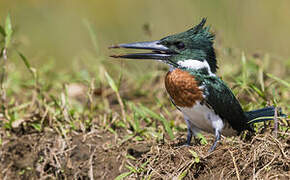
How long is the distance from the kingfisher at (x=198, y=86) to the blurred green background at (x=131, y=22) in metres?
1.91

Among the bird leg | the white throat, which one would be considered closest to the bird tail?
the bird leg

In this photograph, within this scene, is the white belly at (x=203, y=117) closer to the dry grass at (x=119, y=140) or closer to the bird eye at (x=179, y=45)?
the dry grass at (x=119, y=140)

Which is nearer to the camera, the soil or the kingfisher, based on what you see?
the soil

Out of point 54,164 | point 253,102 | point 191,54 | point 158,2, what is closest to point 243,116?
point 191,54

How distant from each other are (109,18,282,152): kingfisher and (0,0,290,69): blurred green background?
191 cm

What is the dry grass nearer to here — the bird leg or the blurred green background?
the bird leg

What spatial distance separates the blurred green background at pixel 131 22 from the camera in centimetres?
572

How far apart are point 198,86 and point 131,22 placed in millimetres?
4311

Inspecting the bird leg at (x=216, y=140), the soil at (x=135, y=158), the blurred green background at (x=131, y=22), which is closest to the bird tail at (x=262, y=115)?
the soil at (x=135, y=158)

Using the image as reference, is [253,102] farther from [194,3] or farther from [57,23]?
[57,23]

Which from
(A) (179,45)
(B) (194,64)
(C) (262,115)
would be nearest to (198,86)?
(B) (194,64)

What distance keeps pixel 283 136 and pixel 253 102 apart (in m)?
1.04

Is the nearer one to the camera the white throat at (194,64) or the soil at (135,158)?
the soil at (135,158)

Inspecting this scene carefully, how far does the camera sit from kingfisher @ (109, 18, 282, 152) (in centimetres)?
309
